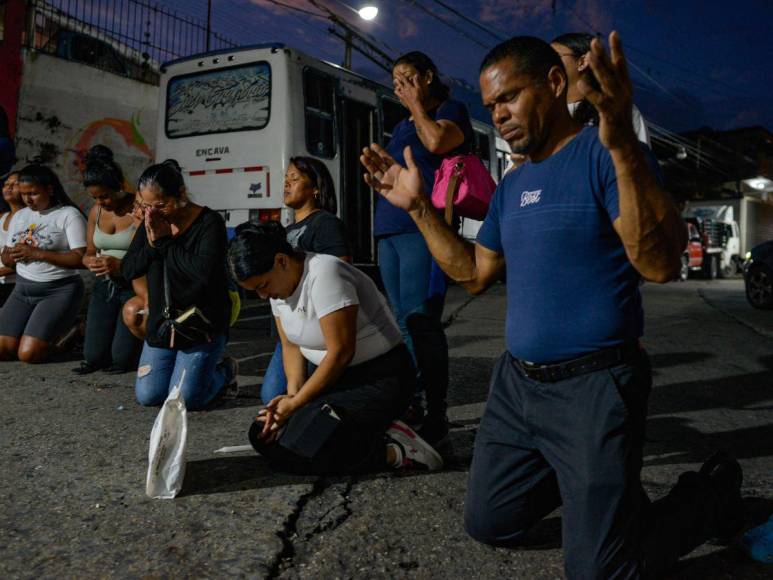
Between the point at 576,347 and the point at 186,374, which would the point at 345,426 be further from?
the point at 186,374

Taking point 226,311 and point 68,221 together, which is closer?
point 226,311

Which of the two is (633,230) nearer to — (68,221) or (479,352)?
(479,352)

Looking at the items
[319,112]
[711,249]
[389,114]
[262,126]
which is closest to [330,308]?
[262,126]

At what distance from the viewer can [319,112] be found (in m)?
8.83

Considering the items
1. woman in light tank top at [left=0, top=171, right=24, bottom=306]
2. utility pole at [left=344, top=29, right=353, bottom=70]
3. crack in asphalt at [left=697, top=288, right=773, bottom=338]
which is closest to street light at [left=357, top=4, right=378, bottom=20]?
utility pole at [left=344, top=29, right=353, bottom=70]

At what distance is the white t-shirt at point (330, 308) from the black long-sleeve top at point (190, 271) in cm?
101

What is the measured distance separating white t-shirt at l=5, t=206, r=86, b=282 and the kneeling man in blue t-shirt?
12.8 feet

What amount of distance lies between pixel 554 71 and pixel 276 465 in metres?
1.93

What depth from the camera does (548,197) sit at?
1.88m

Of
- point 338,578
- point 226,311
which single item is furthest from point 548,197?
point 226,311

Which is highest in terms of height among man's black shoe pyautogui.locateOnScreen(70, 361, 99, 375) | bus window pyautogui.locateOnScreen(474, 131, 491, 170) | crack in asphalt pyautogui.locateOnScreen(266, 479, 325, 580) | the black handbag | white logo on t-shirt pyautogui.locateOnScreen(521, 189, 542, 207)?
bus window pyautogui.locateOnScreen(474, 131, 491, 170)

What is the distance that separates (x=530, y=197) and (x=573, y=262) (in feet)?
0.82

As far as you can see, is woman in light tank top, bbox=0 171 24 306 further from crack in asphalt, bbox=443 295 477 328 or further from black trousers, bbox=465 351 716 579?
black trousers, bbox=465 351 716 579

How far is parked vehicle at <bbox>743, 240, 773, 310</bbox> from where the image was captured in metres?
10.5
